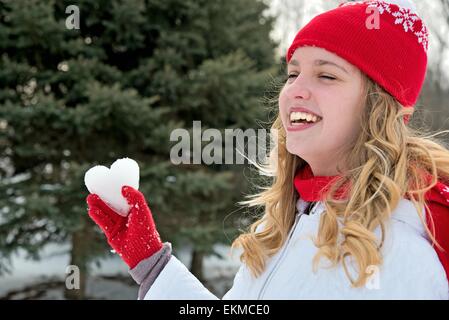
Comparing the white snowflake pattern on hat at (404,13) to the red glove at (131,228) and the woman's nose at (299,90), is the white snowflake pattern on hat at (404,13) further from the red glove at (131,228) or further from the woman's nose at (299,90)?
the red glove at (131,228)

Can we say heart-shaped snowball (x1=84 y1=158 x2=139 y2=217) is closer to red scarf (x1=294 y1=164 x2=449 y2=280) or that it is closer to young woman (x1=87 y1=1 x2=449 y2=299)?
young woman (x1=87 y1=1 x2=449 y2=299)

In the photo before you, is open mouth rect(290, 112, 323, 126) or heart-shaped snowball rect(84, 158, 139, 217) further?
heart-shaped snowball rect(84, 158, 139, 217)

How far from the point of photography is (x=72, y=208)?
538cm

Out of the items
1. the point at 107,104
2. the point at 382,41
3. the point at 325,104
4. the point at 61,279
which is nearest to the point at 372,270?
the point at 325,104

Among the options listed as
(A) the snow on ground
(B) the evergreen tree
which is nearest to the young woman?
(B) the evergreen tree

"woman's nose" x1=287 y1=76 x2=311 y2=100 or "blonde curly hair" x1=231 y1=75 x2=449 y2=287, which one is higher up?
"woman's nose" x1=287 y1=76 x2=311 y2=100

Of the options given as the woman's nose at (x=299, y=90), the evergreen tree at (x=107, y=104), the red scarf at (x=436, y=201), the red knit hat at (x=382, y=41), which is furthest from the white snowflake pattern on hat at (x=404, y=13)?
the evergreen tree at (x=107, y=104)

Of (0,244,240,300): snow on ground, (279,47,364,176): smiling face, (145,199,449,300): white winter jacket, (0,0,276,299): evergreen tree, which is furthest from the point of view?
(0,244,240,300): snow on ground

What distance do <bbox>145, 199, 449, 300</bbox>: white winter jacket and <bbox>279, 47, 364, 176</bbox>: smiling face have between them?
171 mm

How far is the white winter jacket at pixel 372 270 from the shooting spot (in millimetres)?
1207

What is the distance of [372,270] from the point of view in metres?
1.22

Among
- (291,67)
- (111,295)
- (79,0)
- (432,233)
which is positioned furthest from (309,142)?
(111,295)

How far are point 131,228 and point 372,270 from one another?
2.48 feet

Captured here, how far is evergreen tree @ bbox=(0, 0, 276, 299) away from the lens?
17.1ft
